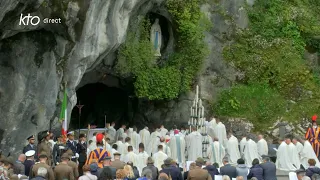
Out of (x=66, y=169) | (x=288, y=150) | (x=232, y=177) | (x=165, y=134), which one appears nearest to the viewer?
(x=66, y=169)

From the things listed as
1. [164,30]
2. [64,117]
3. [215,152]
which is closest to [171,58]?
[164,30]

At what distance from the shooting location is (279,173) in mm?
26328

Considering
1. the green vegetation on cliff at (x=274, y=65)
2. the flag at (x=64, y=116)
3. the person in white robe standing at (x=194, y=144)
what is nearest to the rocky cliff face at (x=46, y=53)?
the flag at (x=64, y=116)

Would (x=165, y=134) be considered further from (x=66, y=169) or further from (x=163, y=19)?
(x=66, y=169)

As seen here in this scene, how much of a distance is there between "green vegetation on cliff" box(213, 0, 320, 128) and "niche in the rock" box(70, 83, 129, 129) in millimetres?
6376

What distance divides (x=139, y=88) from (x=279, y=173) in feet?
27.9

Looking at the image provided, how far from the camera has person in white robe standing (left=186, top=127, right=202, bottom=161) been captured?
28.0 metres

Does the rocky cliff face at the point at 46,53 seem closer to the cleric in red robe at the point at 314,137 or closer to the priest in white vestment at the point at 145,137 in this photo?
the priest in white vestment at the point at 145,137

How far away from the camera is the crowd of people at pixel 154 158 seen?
15.8 metres

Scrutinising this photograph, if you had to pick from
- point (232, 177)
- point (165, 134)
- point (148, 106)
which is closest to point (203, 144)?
point (165, 134)

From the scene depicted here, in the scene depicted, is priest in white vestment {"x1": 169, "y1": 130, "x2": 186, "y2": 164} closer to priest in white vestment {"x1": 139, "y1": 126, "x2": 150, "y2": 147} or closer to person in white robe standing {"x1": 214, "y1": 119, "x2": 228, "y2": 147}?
priest in white vestment {"x1": 139, "y1": 126, "x2": 150, "y2": 147}

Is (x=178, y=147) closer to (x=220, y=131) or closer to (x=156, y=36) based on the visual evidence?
(x=220, y=131)

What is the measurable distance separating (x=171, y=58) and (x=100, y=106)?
749 cm

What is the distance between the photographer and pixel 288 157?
27.0 m
